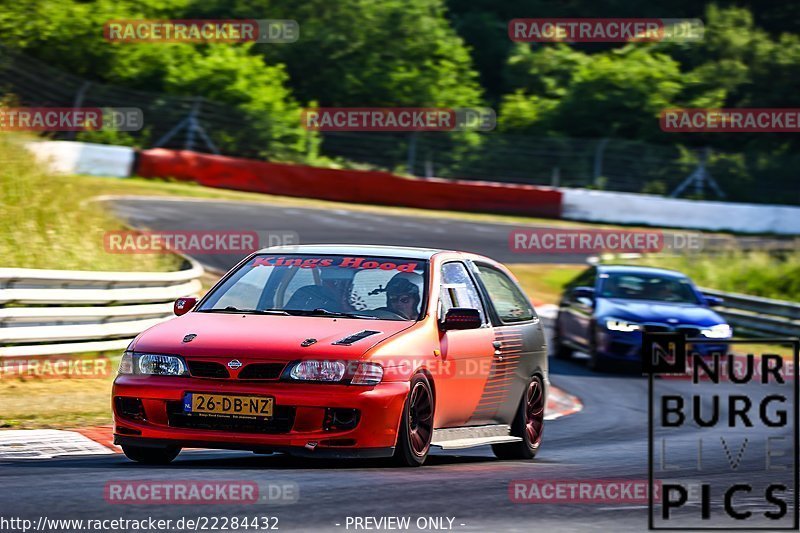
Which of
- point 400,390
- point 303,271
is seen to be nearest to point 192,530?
point 400,390

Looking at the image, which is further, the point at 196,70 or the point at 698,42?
the point at 698,42

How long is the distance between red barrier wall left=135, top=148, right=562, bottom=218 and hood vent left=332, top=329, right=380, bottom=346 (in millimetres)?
27908

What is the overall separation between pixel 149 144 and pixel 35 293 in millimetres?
25815

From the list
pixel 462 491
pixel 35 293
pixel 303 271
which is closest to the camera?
pixel 462 491

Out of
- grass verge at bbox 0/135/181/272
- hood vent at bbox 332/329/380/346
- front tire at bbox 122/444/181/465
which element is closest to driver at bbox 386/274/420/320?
hood vent at bbox 332/329/380/346

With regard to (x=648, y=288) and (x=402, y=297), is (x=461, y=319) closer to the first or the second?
(x=402, y=297)

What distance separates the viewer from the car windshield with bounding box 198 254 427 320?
8.90 m

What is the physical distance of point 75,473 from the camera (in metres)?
7.55

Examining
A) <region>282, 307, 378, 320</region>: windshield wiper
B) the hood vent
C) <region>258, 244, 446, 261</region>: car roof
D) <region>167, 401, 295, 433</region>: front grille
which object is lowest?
<region>167, 401, 295, 433</region>: front grille

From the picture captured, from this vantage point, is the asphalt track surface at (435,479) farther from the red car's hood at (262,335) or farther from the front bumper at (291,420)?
the red car's hood at (262,335)

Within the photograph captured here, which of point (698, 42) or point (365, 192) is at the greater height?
point (698, 42)

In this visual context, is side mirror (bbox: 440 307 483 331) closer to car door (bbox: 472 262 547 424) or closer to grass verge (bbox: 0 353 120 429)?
car door (bbox: 472 262 547 424)

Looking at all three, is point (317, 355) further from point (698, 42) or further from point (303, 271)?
point (698, 42)

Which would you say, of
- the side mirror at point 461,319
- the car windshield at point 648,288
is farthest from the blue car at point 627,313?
the side mirror at point 461,319
